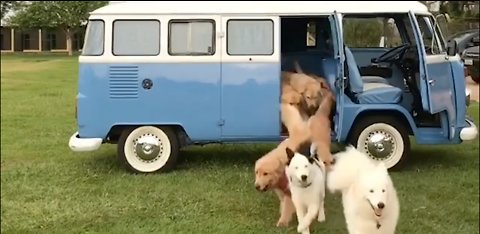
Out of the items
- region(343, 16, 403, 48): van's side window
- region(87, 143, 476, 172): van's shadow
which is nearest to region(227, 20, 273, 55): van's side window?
region(343, 16, 403, 48): van's side window

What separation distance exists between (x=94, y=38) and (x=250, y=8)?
1435mm

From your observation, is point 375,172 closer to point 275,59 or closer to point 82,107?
point 275,59

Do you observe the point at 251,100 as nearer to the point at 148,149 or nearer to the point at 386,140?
the point at 148,149

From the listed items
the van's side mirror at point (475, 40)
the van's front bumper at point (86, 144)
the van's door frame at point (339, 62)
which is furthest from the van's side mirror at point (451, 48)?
the van's front bumper at point (86, 144)

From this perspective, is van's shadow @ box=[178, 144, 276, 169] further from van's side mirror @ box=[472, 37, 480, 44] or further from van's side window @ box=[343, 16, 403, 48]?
van's side mirror @ box=[472, 37, 480, 44]

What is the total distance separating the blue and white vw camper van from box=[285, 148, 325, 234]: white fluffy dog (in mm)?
1888

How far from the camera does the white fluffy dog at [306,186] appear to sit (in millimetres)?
4414

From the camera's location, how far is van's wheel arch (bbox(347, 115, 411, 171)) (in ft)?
22.7

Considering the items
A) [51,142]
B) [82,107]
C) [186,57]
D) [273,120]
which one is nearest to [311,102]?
[273,120]

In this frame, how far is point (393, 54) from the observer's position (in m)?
7.37

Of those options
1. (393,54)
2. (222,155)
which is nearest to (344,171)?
(393,54)

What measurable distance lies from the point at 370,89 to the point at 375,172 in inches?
124

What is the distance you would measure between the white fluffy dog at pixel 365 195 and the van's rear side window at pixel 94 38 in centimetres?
312

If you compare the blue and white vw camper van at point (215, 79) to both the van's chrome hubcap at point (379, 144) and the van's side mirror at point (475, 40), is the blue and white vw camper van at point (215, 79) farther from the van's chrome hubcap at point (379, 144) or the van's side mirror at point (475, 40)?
the van's side mirror at point (475, 40)
